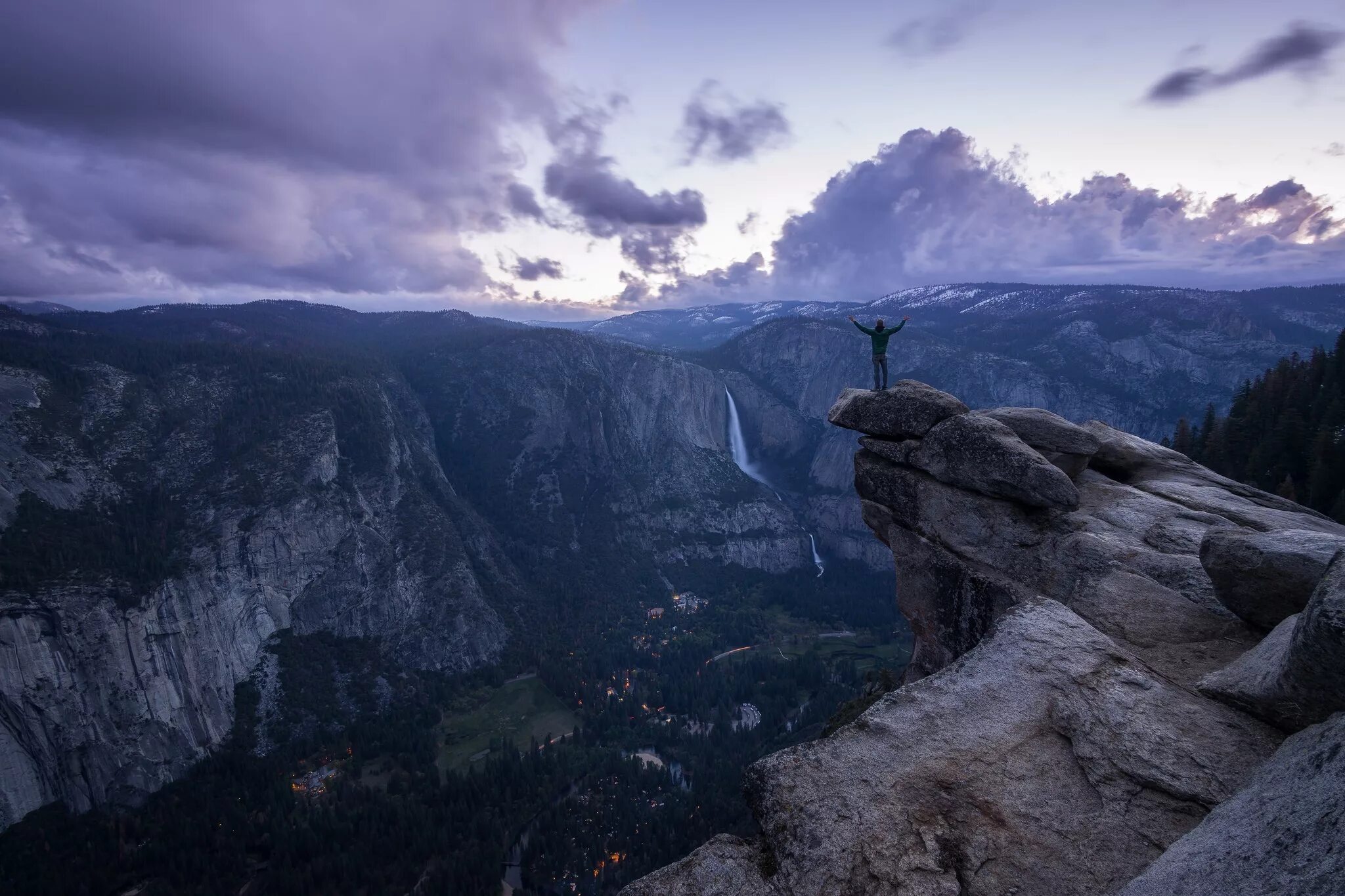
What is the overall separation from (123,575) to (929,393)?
147317mm

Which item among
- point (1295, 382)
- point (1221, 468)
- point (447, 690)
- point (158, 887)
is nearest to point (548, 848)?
point (158, 887)

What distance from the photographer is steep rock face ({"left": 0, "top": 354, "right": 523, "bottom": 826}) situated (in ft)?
330

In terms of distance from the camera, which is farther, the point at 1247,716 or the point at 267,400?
the point at 267,400

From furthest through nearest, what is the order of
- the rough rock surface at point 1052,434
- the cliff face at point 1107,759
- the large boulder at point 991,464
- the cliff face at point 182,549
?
the cliff face at point 182,549 → the rough rock surface at point 1052,434 → the large boulder at point 991,464 → the cliff face at point 1107,759

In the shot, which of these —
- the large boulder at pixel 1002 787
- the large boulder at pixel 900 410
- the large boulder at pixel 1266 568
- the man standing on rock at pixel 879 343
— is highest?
the man standing on rock at pixel 879 343

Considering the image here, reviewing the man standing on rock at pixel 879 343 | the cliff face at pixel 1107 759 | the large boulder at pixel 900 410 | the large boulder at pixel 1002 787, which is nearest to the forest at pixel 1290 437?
the large boulder at pixel 900 410

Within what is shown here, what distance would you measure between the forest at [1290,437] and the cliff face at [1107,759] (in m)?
48.4

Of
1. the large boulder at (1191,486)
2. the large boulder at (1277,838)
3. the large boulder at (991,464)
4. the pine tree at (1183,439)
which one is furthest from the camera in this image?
the pine tree at (1183,439)

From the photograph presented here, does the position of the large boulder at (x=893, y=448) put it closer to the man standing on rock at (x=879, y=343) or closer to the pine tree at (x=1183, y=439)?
the man standing on rock at (x=879, y=343)

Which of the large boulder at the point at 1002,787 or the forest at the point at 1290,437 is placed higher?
the large boulder at the point at 1002,787

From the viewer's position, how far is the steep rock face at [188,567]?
100500 mm

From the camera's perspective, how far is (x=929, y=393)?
30.5 meters

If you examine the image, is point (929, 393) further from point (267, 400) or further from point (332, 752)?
point (267, 400)

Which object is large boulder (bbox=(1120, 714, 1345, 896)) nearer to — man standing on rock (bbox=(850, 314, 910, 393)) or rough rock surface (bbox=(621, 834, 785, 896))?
rough rock surface (bbox=(621, 834, 785, 896))
